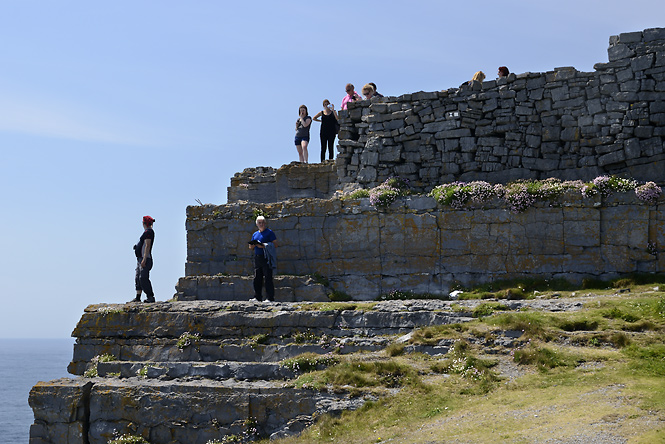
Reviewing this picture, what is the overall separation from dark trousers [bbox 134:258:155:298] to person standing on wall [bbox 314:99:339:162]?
7.30m

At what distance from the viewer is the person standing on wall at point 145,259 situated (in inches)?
722

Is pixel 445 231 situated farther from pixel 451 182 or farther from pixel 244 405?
pixel 244 405

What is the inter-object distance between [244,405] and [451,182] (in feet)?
27.4

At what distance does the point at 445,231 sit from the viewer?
60.7 ft

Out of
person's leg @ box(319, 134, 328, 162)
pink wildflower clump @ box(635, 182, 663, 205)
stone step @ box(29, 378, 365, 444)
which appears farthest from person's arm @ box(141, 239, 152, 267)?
pink wildflower clump @ box(635, 182, 663, 205)

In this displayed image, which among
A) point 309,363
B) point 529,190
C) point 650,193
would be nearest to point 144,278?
point 309,363

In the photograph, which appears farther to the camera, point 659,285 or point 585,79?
point 585,79

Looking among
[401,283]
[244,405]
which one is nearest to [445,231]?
[401,283]

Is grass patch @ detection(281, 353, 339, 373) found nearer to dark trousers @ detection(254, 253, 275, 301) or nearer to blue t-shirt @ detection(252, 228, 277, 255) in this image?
dark trousers @ detection(254, 253, 275, 301)

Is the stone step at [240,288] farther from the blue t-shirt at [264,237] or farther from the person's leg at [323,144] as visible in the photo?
the person's leg at [323,144]

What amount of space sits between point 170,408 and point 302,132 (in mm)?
11262

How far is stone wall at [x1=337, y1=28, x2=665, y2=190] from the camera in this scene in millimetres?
18297

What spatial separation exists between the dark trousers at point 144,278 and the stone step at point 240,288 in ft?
3.09

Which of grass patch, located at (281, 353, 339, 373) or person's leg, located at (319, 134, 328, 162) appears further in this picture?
person's leg, located at (319, 134, 328, 162)
